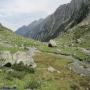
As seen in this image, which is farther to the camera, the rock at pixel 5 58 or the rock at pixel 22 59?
the rock at pixel 22 59

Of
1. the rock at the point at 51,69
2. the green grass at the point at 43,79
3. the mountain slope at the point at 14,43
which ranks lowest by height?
the green grass at the point at 43,79

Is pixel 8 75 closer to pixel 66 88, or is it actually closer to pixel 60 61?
pixel 66 88

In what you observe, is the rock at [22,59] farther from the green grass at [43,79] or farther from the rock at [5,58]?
the green grass at [43,79]

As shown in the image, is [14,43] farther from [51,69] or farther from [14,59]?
[14,59]

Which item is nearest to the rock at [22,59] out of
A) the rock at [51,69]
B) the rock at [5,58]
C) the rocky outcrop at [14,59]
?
the rocky outcrop at [14,59]

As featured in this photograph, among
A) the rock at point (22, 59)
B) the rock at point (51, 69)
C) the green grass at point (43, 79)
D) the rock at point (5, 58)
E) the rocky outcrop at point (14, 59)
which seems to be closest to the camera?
the green grass at point (43, 79)

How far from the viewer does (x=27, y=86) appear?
38625 mm

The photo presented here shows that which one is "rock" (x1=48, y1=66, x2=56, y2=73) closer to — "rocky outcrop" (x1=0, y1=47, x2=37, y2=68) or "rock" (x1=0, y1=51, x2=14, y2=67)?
"rocky outcrop" (x1=0, y1=47, x2=37, y2=68)

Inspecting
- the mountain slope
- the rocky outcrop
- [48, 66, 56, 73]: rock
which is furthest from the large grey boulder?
the mountain slope

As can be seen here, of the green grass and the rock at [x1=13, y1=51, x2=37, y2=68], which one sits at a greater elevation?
the rock at [x1=13, y1=51, x2=37, y2=68]

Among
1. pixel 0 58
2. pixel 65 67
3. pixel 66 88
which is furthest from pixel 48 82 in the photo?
pixel 65 67

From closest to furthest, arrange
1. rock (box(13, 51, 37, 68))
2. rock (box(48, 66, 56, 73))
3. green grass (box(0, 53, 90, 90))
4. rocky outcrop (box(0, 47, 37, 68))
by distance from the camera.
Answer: green grass (box(0, 53, 90, 90))
rocky outcrop (box(0, 47, 37, 68))
rock (box(13, 51, 37, 68))
rock (box(48, 66, 56, 73))

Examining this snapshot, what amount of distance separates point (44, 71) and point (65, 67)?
6995mm

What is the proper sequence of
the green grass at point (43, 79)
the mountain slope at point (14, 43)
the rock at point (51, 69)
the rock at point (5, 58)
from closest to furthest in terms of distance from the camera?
the green grass at point (43, 79) → the rock at point (5, 58) → the rock at point (51, 69) → the mountain slope at point (14, 43)
